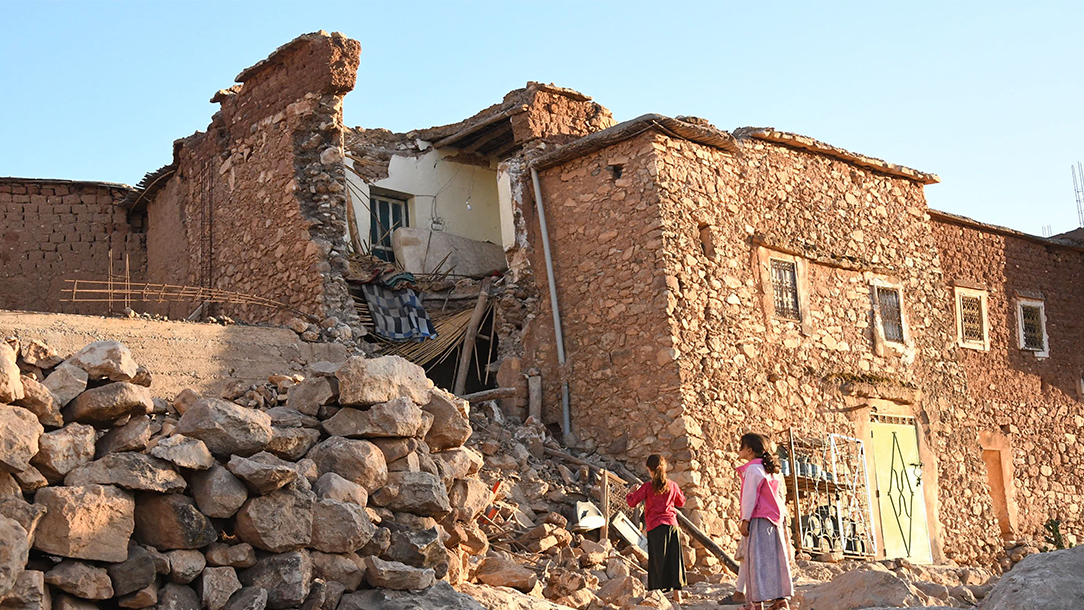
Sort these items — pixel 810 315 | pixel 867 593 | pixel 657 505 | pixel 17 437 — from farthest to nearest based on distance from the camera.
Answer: pixel 810 315 < pixel 657 505 < pixel 867 593 < pixel 17 437

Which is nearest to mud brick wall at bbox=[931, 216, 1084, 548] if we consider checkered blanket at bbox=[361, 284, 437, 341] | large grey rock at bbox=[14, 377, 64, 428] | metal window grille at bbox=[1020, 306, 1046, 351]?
metal window grille at bbox=[1020, 306, 1046, 351]

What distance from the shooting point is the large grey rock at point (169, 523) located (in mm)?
5914

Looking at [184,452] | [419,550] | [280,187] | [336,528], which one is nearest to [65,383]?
[184,452]

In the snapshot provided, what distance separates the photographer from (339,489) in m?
6.56

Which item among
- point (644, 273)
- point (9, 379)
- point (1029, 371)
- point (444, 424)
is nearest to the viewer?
point (9, 379)

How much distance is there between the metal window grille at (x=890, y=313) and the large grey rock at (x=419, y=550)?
8920 millimetres

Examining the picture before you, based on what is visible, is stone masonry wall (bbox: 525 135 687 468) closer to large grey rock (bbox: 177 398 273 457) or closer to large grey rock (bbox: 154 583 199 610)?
large grey rock (bbox: 177 398 273 457)

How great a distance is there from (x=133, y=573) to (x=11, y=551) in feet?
2.09

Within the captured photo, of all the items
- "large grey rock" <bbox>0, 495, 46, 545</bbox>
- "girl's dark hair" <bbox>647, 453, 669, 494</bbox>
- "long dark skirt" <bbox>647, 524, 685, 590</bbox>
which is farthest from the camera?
"long dark skirt" <bbox>647, 524, 685, 590</bbox>

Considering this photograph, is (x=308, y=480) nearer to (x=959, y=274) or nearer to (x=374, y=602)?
(x=374, y=602)

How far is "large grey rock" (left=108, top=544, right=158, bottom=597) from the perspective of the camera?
565 cm

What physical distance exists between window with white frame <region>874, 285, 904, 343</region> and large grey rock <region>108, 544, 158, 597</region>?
10.6m

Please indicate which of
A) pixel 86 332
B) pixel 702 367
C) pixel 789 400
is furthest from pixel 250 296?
pixel 789 400

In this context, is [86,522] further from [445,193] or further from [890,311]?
[890,311]
